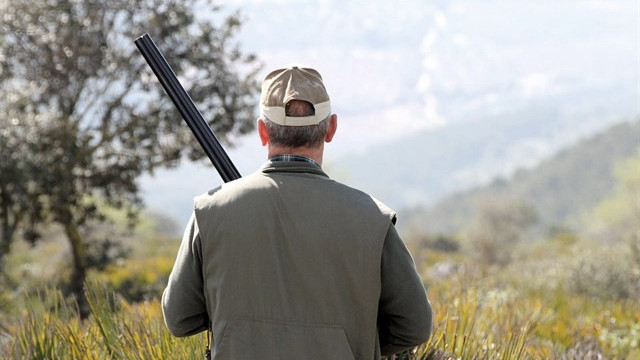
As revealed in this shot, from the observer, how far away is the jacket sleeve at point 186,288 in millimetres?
2732

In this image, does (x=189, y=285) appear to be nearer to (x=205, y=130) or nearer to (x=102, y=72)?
(x=205, y=130)

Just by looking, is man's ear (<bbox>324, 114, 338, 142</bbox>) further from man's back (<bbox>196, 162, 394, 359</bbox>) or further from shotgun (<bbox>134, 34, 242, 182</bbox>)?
shotgun (<bbox>134, 34, 242, 182</bbox>)

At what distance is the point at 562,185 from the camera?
5778 inches

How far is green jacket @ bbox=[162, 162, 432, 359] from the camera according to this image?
2.62 meters

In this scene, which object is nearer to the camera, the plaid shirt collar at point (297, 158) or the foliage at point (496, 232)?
the plaid shirt collar at point (297, 158)

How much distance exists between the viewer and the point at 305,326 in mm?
2629

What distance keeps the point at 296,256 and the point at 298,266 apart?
0.11 ft

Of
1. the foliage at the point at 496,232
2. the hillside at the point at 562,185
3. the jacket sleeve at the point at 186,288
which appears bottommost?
the hillside at the point at 562,185

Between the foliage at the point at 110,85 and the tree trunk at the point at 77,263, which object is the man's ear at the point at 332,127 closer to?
the foliage at the point at 110,85

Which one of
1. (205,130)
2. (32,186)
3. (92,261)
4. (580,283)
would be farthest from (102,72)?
(205,130)

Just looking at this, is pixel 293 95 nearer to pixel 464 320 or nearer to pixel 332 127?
pixel 332 127

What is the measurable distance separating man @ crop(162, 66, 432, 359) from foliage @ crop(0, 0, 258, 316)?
38.7ft

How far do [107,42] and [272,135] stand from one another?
1275 centimetres

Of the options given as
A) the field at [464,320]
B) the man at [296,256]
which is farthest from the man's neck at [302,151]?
the field at [464,320]
